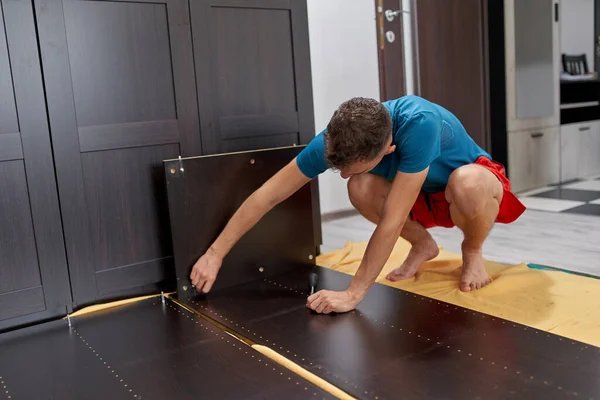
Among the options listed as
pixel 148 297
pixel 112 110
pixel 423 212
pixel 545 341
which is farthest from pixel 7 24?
pixel 545 341

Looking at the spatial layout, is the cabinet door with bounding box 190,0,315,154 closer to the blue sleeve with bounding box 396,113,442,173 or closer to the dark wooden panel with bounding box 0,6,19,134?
the dark wooden panel with bounding box 0,6,19,134

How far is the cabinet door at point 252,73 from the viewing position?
2177mm

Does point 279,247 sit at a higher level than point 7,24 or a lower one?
lower

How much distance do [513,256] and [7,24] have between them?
211 cm

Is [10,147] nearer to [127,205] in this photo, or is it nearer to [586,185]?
[127,205]

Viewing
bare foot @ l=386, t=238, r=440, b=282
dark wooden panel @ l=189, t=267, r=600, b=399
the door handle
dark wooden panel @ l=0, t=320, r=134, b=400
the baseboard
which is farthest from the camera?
the baseboard

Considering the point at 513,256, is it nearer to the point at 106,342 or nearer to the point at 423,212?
the point at 423,212

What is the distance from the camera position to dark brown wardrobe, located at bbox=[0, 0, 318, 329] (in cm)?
183

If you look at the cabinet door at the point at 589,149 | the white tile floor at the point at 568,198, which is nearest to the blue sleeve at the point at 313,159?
the white tile floor at the point at 568,198

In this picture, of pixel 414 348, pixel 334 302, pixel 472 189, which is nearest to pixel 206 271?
pixel 334 302

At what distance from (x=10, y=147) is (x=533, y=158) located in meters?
3.64

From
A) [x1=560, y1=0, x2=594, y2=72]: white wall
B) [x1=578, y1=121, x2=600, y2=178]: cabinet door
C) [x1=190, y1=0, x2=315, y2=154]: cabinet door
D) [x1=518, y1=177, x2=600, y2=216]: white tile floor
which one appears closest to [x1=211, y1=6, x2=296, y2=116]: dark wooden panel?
[x1=190, y1=0, x2=315, y2=154]: cabinet door

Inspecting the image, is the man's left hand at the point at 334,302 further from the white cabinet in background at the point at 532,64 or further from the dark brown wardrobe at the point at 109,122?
the white cabinet in background at the point at 532,64

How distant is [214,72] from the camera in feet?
7.20
